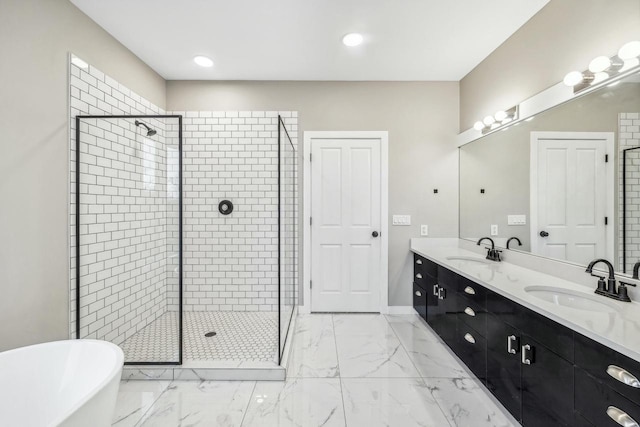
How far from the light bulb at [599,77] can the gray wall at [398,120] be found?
1.66 meters

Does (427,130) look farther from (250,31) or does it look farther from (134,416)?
(134,416)

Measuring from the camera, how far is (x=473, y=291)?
2.04 m

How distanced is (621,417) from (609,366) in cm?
17

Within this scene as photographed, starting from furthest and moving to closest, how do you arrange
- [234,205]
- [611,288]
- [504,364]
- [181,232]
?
[234,205]
[181,232]
[504,364]
[611,288]

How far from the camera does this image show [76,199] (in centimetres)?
202

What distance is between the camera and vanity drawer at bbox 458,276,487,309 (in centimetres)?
192

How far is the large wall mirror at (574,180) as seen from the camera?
148cm

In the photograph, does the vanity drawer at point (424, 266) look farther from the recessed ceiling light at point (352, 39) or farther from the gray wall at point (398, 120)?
the recessed ceiling light at point (352, 39)

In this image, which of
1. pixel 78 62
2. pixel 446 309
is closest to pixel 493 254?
pixel 446 309

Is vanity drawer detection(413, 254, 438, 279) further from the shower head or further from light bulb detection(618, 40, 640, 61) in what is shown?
the shower head

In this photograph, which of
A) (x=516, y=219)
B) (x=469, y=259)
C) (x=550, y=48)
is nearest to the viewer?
(x=550, y=48)

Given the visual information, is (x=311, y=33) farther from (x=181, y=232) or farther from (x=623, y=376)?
(x=623, y=376)

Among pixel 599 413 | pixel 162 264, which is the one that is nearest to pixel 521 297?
pixel 599 413

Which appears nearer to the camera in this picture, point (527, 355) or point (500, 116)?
point (527, 355)
